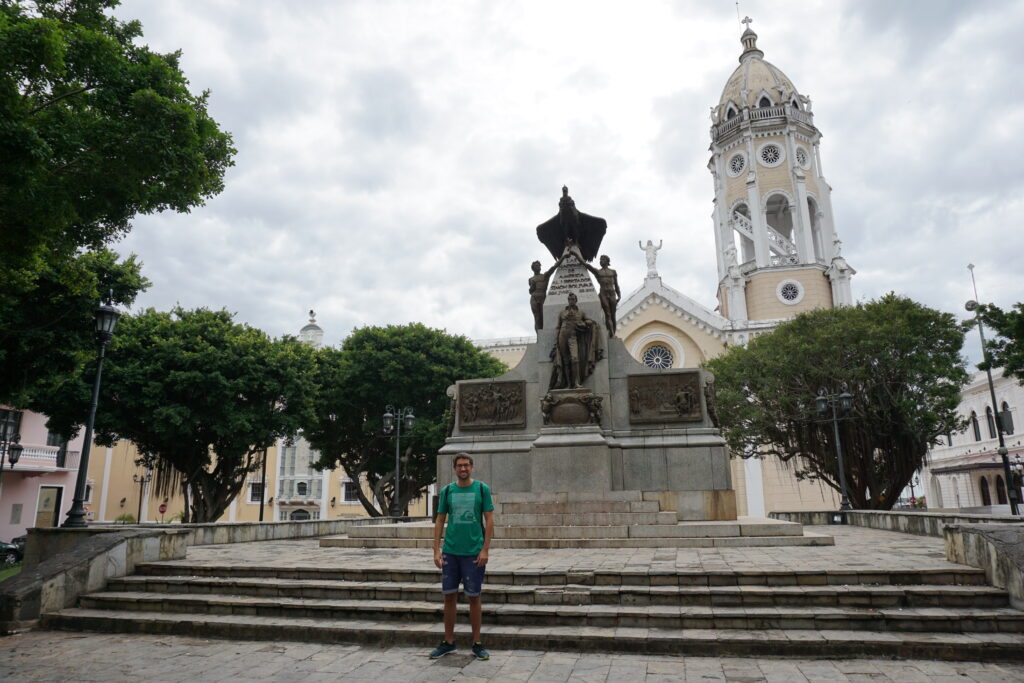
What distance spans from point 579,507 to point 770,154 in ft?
153

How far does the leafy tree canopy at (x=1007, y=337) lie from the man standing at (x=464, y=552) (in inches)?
660

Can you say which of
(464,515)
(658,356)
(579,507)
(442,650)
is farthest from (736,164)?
(442,650)

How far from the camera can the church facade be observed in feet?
144

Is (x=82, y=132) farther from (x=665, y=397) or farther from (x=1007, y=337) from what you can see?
(x=1007, y=337)

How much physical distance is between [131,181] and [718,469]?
10301 mm

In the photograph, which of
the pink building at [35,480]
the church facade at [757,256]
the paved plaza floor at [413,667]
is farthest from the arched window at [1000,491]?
Result: the pink building at [35,480]

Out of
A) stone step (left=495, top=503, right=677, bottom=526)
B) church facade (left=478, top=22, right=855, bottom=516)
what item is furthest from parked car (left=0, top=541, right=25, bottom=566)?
church facade (left=478, top=22, right=855, bottom=516)

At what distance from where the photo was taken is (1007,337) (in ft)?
56.5

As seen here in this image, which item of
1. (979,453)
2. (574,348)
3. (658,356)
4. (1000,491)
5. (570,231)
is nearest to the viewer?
(574,348)

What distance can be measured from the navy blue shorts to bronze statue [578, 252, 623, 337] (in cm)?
905

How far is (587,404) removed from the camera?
12.8 meters

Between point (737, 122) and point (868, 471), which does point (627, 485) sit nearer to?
point (868, 471)

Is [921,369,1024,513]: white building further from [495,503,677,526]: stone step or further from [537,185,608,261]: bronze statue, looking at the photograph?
[495,503,677,526]: stone step

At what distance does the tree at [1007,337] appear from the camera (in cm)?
1642
